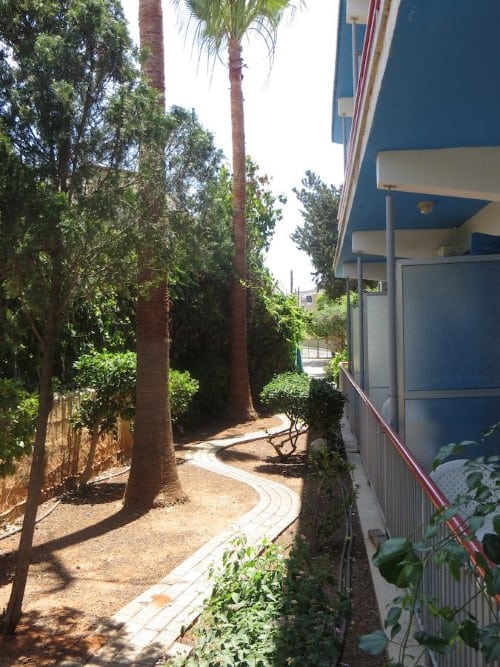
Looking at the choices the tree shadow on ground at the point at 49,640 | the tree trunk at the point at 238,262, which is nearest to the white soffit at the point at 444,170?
the tree shadow on ground at the point at 49,640

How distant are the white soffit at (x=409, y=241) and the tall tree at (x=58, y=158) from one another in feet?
18.5

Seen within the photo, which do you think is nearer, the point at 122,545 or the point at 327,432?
the point at 122,545

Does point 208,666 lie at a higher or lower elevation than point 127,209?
lower

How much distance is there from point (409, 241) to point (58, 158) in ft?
22.9

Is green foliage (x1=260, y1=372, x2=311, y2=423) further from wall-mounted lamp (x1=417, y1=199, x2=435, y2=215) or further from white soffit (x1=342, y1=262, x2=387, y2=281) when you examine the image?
white soffit (x1=342, y1=262, x2=387, y2=281)

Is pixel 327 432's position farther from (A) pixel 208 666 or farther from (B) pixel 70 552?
(A) pixel 208 666

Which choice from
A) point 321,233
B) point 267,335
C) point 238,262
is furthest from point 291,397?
point 321,233

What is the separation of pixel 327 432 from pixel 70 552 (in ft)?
15.8

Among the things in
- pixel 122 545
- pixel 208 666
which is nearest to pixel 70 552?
pixel 122 545

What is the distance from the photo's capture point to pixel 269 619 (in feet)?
12.4

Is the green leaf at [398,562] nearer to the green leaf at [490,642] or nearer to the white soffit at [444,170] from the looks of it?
the green leaf at [490,642]

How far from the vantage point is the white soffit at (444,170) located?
523 cm

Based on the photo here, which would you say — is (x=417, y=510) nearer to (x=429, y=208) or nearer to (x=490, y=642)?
(x=490, y=642)

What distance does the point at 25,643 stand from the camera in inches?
170
